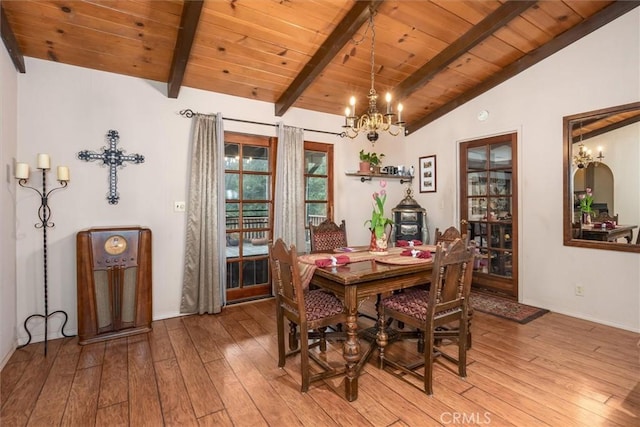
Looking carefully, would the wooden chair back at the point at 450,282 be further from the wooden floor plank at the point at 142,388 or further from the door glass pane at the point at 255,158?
the door glass pane at the point at 255,158

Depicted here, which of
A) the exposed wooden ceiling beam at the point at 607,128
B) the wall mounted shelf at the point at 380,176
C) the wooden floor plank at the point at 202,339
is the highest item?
the exposed wooden ceiling beam at the point at 607,128

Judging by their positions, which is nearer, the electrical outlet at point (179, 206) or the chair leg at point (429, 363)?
the chair leg at point (429, 363)

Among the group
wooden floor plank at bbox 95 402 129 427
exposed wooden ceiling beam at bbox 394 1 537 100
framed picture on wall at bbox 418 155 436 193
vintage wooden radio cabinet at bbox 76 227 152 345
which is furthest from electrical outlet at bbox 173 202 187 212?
framed picture on wall at bbox 418 155 436 193

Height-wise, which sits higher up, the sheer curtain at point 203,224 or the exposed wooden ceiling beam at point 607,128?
the exposed wooden ceiling beam at point 607,128

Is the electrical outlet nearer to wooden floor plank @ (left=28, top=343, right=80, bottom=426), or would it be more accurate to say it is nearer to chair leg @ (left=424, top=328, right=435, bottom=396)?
wooden floor plank @ (left=28, top=343, right=80, bottom=426)

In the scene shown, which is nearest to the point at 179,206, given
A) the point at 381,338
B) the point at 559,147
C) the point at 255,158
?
the point at 255,158

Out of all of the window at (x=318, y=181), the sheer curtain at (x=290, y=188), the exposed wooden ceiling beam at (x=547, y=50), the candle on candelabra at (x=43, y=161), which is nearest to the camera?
the candle on candelabra at (x=43, y=161)

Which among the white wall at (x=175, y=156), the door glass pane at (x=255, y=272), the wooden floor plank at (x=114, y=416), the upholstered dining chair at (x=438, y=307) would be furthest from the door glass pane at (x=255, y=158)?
the wooden floor plank at (x=114, y=416)

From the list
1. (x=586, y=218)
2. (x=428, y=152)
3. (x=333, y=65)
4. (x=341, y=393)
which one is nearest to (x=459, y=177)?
(x=428, y=152)

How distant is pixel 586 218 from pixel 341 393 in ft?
10.4

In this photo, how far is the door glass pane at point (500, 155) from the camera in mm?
3979

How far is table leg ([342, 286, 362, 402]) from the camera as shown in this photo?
1.97 meters

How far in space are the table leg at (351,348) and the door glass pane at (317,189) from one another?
→ 2.53 m

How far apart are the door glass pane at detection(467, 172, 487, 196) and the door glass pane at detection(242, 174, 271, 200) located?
9.16 ft
